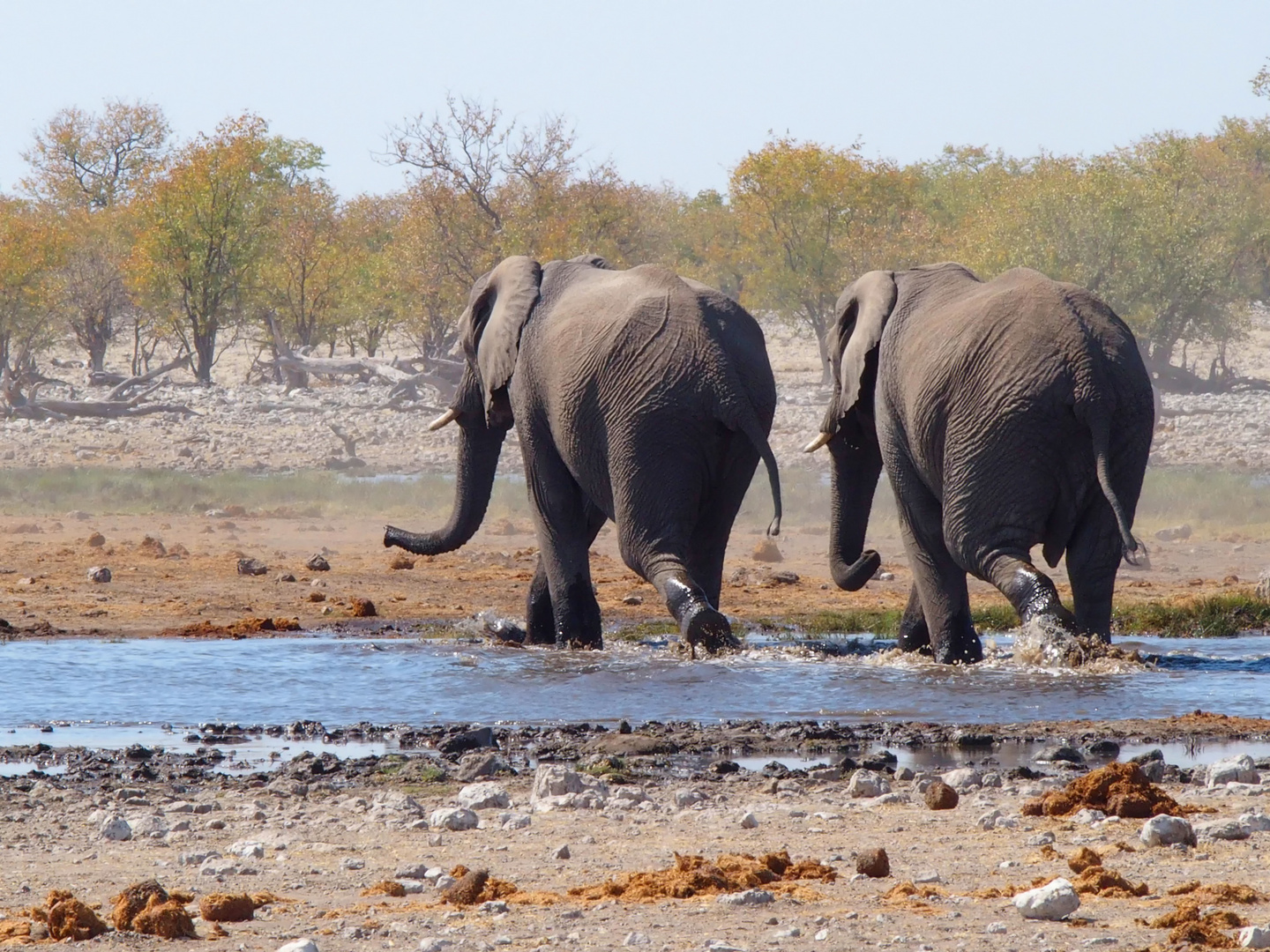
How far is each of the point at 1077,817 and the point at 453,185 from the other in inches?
1397

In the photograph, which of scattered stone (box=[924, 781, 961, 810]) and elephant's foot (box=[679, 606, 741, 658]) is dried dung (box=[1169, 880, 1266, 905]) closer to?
Result: scattered stone (box=[924, 781, 961, 810])

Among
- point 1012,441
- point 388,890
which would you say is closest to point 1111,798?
point 388,890

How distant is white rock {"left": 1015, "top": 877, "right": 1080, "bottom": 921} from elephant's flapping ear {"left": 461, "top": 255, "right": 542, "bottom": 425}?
7166mm

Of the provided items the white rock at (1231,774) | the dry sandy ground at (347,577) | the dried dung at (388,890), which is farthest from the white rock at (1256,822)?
the dry sandy ground at (347,577)

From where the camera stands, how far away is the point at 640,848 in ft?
17.5

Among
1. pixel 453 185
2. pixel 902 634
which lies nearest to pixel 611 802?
pixel 902 634

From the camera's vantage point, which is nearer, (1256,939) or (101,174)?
(1256,939)

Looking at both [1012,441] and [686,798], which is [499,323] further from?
[686,798]

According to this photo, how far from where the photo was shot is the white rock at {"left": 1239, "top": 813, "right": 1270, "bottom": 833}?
5270mm

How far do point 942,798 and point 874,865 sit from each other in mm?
1135

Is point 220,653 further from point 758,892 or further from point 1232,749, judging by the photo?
point 758,892

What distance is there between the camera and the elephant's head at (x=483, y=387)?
11211 millimetres

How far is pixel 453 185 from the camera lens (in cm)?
3991

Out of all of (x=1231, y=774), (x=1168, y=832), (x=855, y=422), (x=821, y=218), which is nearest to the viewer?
(x=1168, y=832)
